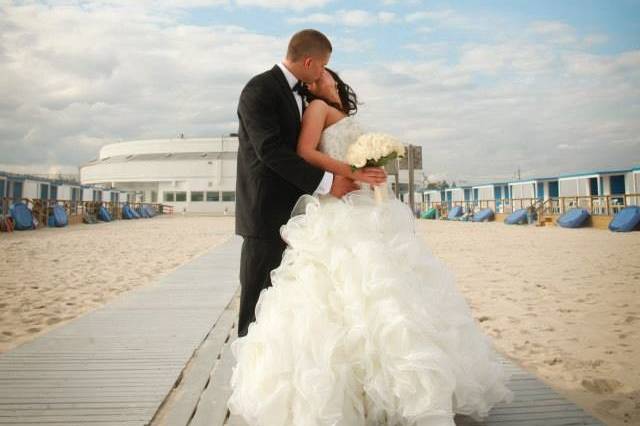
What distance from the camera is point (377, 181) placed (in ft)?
6.91

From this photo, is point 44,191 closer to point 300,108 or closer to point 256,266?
point 256,266

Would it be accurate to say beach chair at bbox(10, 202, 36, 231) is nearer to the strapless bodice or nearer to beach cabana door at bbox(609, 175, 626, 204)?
the strapless bodice

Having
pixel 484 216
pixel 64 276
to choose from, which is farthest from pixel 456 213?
pixel 64 276

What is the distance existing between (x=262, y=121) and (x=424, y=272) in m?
1.06

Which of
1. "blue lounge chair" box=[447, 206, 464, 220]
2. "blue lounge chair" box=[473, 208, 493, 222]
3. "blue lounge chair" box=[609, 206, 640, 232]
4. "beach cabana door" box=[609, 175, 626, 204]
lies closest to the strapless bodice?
"blue lounge chair" box=[609, 206, 640, 232]

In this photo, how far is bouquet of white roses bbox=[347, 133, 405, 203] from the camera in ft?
6.61

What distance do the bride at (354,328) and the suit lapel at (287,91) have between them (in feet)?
0.22

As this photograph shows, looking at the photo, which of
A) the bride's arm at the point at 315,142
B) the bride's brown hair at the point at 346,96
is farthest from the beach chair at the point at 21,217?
the bride's arm at the point at 315,142

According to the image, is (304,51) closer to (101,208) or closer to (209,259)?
(209,259)

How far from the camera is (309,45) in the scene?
2.23 m

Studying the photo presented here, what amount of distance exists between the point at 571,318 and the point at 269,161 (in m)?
4.24

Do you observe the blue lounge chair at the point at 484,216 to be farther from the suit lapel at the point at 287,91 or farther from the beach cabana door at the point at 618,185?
the suit lapel at the point at 287,91

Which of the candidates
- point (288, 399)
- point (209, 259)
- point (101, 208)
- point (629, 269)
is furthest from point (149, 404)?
point (101, 208)

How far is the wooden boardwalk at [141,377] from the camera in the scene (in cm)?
242
